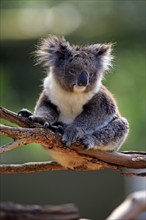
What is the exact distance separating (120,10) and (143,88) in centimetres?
234

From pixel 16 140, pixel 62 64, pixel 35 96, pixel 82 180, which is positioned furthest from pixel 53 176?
pixel 16 140

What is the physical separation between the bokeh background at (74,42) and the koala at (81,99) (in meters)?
3.88

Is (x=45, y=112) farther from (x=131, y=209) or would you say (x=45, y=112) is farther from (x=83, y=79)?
(x=131, y=209)

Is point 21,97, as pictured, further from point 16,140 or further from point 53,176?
point 16,140

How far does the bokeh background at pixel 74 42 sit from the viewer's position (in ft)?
31.1

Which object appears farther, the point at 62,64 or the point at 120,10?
the point at 120,10

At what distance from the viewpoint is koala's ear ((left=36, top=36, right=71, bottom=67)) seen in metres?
5.67

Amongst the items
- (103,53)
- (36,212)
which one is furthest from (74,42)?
(36,212)

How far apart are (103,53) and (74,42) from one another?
568 centimetres

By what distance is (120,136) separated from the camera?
556 centimetres

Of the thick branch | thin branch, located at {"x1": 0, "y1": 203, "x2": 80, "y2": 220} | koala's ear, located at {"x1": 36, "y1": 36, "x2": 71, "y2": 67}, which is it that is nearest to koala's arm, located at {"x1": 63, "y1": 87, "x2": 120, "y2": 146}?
koala's ear, located at {"x1": 36, "y1": 36, "x2": 71, "y2": 67}

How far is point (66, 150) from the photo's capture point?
16.4ft

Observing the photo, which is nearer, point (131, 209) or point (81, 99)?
point (131, 209)

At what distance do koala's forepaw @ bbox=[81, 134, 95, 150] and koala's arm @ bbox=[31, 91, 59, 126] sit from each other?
0.24 m
